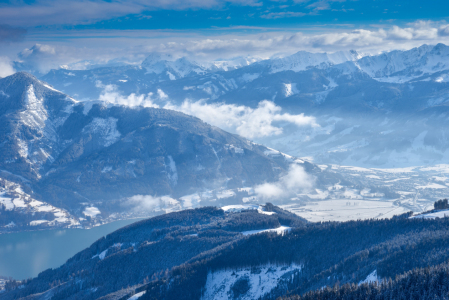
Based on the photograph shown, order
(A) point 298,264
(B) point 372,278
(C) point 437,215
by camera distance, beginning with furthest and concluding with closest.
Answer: (C) point 437,215
(A) point 298,264
(B) point 372,278

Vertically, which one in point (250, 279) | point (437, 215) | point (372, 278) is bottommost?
point (250, 279)

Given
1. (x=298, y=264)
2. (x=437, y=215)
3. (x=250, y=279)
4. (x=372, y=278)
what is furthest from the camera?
(x=437, y=215)

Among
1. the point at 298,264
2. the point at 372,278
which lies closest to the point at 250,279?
the point at 298,264

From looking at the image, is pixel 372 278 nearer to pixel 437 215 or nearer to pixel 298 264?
pixel 298 264

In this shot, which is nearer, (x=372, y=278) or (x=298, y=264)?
(x=372, y=278)

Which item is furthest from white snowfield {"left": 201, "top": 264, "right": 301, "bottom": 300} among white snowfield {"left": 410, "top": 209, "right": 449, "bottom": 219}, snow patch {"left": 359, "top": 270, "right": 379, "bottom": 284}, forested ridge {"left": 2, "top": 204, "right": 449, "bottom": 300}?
white snowfield {"left": 410, "top": 209, "right": 449, "bottom": 219}

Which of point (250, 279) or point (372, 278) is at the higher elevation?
point (372, 278)

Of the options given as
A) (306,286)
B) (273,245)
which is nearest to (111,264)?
(273,245)

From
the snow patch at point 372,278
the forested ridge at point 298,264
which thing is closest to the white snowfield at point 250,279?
the forested ridge at point 298,264

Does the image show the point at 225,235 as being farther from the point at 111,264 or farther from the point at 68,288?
the point at 68,288
